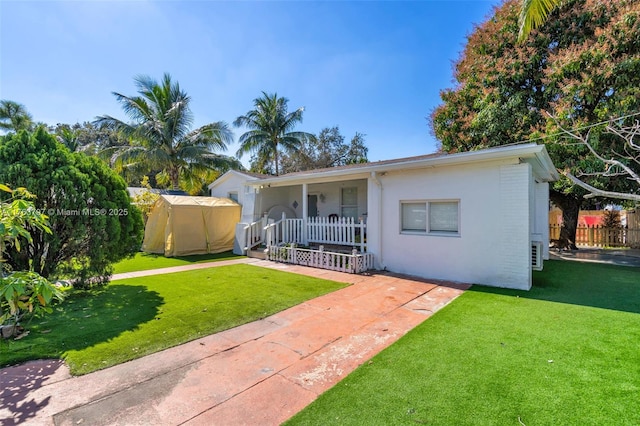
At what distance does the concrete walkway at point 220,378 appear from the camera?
254 centimetres

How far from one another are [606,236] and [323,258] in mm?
15804

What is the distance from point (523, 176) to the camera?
6344mm

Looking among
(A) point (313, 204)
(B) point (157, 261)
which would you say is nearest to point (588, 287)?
(A) point (313, 204)

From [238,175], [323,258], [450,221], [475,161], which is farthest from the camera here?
[238,175]

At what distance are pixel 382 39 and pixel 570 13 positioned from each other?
24.0 ft

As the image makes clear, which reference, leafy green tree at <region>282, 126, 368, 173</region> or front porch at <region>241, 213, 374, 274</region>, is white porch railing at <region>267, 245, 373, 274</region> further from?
leafy green tree at <region>282, 126, 368, 173</region>

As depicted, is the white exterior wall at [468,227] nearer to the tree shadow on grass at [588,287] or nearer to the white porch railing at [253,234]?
the tree shadow on grass at [588,287]

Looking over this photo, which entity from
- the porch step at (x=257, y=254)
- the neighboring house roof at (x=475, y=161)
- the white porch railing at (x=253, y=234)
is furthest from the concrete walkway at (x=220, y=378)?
the white porch railing at (x=253, y=234)

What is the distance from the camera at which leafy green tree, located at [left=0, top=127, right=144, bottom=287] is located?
5152mm

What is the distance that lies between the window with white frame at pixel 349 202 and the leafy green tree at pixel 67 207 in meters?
8.44

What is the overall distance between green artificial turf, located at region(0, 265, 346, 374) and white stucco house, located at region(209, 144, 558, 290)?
2341 millimetres

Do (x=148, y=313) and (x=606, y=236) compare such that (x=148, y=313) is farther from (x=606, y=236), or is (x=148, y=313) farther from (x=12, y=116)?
(x=12, y=116)

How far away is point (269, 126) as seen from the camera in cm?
2297

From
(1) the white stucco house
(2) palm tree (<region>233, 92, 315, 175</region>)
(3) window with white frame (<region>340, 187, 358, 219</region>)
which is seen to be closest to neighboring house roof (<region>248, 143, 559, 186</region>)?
(1) the white stucco house
